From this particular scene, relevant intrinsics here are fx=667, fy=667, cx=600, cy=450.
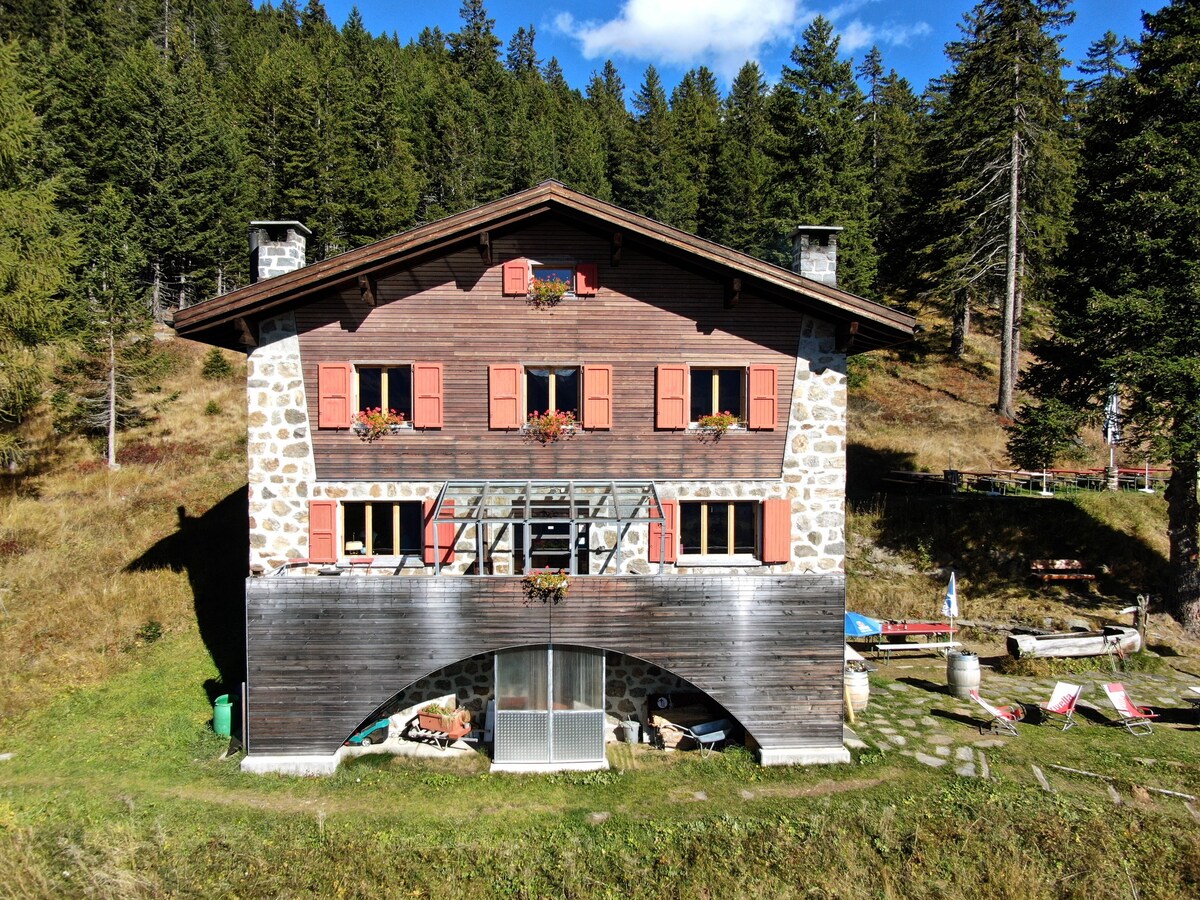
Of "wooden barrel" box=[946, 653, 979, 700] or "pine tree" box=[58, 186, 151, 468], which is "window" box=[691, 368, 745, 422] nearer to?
"wooden barrel" box=[946, 653, 979, 700]

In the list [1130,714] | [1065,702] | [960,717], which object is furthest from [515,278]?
→ [1130,714]

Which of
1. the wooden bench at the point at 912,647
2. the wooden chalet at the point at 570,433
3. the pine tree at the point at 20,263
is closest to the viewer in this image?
the wooden chalet at the point at 570,433

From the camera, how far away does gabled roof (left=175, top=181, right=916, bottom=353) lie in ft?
39.6

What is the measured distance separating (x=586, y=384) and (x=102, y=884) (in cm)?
999

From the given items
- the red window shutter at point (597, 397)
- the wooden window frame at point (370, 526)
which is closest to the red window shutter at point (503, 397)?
the red window shutter at point (597, 397)

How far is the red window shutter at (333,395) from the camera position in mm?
12648

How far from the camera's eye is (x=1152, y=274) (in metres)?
17.2

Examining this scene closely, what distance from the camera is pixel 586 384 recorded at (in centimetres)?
1295

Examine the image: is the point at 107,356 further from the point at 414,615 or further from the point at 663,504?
the point at 663,504

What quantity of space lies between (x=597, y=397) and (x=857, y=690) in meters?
8.00

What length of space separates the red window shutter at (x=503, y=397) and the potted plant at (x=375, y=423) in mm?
1793

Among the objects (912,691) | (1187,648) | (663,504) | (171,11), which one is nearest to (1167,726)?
(912,691)

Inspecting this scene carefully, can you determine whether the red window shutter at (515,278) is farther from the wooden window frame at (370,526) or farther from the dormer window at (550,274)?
the wooden window frame at (370,526)

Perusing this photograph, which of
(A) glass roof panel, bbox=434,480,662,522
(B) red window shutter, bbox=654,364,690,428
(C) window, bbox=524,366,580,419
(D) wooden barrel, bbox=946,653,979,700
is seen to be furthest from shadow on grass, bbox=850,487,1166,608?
(C) window, bbox=524,366,580,419
